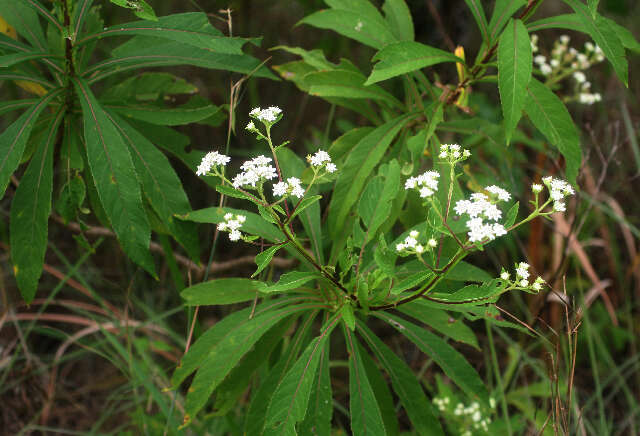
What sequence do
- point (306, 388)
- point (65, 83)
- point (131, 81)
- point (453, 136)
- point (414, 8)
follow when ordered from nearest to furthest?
point (306, 388) → point (65, 83) → point (131, 81) → point (414, 8) → point (453, 136)

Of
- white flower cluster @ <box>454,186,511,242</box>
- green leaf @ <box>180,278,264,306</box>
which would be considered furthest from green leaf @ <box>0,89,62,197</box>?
white flower cluster @ <box>454,186,511,242</box>

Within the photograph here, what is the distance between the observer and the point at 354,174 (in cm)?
201

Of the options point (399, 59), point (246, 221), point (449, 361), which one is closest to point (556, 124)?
point (399, 59)

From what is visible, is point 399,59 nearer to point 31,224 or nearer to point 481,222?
point 481,222

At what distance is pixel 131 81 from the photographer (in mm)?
2227

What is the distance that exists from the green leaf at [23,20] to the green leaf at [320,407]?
5.07ft

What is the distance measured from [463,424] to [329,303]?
1.16m

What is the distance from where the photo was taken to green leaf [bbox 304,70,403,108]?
2.03 meters

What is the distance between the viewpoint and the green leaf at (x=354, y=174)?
2.00m

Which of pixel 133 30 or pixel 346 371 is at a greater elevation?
pixel 133 30

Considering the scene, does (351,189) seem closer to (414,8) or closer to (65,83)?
(65,83)

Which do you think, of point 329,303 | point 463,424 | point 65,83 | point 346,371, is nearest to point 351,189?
point 329,303

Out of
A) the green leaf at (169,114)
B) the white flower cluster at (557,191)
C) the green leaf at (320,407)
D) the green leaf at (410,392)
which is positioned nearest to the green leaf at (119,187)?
the green leaf at (169,114)

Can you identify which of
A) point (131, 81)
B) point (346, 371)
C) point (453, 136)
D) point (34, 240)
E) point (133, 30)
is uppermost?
point (133, 30)
